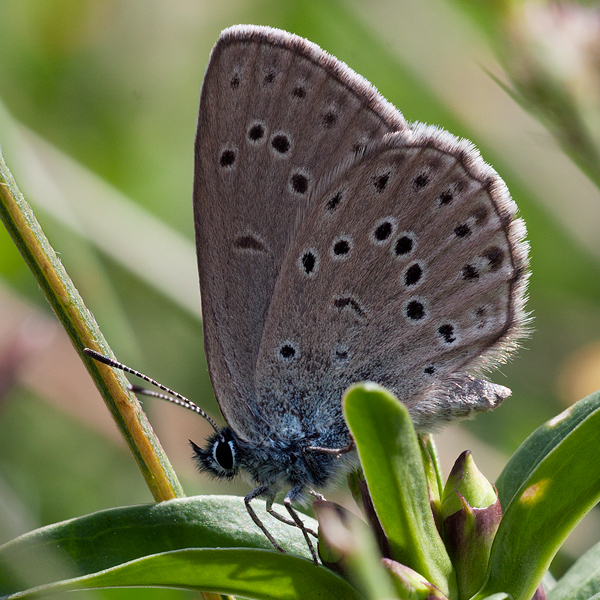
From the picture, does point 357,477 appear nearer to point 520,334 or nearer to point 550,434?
point 550,434

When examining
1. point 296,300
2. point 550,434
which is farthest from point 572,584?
point 296,300

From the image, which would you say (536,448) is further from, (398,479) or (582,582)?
(398,479)

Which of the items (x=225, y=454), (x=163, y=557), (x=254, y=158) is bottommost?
(x=163, y=557)

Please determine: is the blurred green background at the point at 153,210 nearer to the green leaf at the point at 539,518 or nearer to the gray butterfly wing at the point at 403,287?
the gray butterfly wing at the point at 403,287

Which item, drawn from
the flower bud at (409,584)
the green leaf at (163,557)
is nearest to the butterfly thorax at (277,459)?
the green leaf at (163,557)

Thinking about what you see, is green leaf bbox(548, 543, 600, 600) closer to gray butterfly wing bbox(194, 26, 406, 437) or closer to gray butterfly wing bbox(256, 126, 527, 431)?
gray butterfly wing bbox(256, 126, 527, 431)

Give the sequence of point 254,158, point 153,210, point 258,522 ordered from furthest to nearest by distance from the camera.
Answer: point 153,210, point 254,158, point 258,522

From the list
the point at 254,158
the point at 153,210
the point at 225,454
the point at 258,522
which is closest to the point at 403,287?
the point at 254,158
